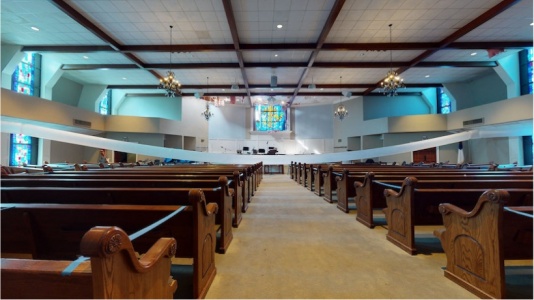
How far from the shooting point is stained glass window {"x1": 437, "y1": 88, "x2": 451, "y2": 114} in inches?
499

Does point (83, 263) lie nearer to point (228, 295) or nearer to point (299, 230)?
point (228, 295)

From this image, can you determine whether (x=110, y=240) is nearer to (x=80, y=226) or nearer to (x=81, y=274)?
(x=81, y=274)

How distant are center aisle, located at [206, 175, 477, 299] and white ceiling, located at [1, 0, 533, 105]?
4558 mm

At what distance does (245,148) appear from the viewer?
1560 cm

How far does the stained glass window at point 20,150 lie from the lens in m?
8.11

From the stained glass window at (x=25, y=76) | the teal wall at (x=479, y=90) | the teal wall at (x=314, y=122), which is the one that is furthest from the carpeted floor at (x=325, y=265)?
the teal wall at (x=314, y=122)

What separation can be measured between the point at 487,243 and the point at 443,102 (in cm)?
1405

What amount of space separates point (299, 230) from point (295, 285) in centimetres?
135

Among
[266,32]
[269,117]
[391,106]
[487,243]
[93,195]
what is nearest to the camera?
[487,243]

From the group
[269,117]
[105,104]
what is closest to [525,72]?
[269,117]

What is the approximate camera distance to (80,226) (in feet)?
4.84

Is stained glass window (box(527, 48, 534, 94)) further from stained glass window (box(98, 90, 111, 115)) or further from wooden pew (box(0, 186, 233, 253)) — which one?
stained glass window (box(98, 90, 111, 115))

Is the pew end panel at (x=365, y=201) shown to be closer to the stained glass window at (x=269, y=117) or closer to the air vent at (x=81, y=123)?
the air vent at (x=81, y=123)

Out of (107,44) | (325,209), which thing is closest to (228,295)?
(325,209)
